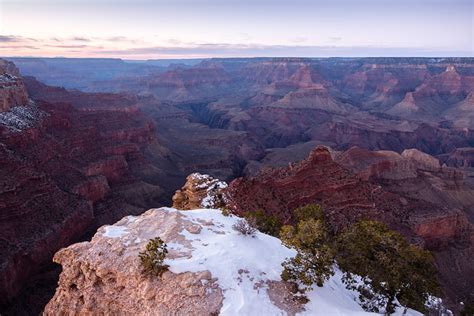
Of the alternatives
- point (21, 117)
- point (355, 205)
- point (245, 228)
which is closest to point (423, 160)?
point (355, 205)

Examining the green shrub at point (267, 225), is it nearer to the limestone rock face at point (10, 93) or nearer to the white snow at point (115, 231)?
the white snow at point (115, 231)

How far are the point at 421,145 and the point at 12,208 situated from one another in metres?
142

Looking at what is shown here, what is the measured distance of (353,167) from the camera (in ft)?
243

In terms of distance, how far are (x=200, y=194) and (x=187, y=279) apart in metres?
22.6

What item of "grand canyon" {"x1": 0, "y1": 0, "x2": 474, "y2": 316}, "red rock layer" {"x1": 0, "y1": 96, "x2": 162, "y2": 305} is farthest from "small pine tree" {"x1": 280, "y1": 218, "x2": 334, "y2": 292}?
"red rock layer" {"x1": 0, "y1": 96, "x2": 162, "y2": 305}

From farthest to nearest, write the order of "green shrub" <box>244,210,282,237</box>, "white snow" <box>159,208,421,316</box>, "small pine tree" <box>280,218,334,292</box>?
"green shrub" <box>244,210,282,237</box> < "small pine tree" <box>280,218,334,292</box> < "white snow" <box>159,208,421,316</box>

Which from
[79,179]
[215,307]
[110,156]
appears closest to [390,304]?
[215,307]

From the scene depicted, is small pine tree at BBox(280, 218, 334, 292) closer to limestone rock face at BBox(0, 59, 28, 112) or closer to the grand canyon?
the grand canyon

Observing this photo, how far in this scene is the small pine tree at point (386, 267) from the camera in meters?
20.9

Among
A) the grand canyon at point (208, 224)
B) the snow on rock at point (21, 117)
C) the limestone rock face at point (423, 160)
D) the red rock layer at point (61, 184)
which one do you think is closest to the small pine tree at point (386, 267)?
the grand canyon at point (208, 224)

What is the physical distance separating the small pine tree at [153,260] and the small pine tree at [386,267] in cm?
1054

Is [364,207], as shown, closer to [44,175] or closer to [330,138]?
[44,175]

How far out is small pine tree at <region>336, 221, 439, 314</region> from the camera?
2089 centimetres

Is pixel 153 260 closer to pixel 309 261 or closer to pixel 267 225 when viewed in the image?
pixel 309 261
